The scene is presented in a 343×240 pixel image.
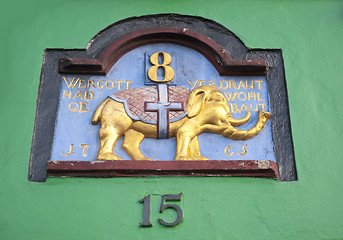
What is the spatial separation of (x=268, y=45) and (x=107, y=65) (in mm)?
1517

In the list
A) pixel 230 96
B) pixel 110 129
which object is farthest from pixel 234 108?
pixel 110 129

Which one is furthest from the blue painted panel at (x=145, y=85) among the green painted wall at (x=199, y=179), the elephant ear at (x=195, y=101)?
the green painted wall at (x=199, y=179)

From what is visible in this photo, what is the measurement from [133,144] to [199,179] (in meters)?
0.65

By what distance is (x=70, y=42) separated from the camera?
230 inches

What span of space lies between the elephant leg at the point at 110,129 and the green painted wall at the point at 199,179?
27 centimetres

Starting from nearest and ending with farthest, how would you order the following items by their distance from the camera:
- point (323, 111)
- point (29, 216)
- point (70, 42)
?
point (29, 216), point (323, 111), point (70, 42)

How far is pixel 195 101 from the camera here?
5516 millimetres

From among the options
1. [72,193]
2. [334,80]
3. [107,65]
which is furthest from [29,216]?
[334,80]

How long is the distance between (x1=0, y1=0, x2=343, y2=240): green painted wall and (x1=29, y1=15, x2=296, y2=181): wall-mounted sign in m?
0.10

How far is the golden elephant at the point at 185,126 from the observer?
17.3 feet

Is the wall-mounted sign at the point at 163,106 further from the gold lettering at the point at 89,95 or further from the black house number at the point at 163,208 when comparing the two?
the black house number at the point at 163,208

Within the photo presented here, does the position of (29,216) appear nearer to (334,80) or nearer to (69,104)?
(69,104)

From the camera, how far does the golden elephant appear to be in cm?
528

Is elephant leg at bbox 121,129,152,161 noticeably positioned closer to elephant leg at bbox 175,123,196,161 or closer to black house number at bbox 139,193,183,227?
elephant leg at bbox 175,123,196,161
